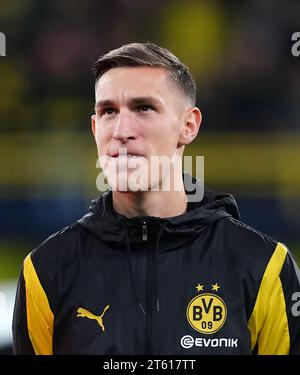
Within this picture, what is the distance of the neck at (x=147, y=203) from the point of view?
5.59 ft

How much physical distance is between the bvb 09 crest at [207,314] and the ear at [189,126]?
35 centimetres

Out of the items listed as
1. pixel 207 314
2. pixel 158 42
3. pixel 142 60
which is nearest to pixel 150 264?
pixel 207 314

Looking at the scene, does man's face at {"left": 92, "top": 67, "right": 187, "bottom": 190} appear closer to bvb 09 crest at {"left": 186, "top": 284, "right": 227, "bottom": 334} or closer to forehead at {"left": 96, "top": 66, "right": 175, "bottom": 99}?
forehead at {"left": 96, "top": 66, "right": 175, "bottom": 99}

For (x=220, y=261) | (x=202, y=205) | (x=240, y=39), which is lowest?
(x=220, y=261)

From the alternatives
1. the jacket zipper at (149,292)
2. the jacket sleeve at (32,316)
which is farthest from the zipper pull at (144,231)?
the jacket sleeve at (32,316)

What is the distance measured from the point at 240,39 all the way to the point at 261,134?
3.29 ft

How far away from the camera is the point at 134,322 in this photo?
64.3 inches

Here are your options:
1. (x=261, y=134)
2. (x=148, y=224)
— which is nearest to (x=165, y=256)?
(x=148, y=224)

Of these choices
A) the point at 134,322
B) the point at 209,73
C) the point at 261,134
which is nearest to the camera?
the point at 134,322

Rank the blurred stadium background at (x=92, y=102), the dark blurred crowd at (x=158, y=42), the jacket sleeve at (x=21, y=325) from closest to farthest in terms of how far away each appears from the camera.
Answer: the jacket sleeve at (x=21, y=325) → the blurred stadium background at (x=92, y=102) → the dark blurred crowd at (x=158, y=42)

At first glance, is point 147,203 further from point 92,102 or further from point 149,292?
point 92,102

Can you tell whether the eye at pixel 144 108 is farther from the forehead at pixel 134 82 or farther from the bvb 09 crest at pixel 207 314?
the bvb 09 crest at pixel 207 314

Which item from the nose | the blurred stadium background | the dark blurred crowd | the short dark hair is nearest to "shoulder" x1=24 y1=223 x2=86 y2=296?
the nose

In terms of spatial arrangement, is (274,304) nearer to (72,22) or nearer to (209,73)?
(209,73)
